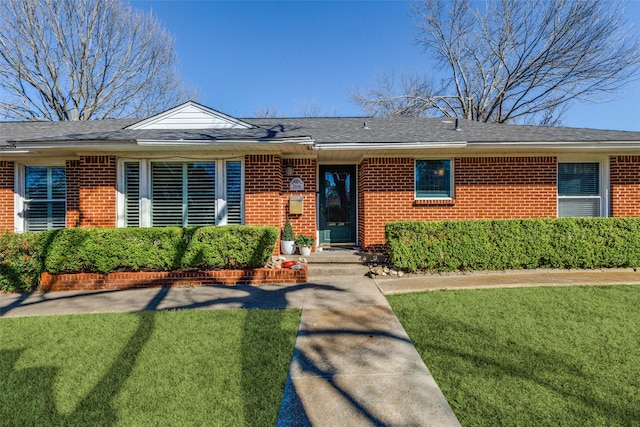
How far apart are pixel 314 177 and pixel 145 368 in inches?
231

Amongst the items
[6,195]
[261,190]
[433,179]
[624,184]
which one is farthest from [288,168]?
[624,184]

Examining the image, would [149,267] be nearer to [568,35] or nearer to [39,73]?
[39,73]

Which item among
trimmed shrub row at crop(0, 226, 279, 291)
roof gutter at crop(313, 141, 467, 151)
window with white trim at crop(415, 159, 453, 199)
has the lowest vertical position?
trimmed shrub row at crop(0, 226, 279, 291)

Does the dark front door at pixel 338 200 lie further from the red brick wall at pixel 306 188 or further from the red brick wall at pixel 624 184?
the red brick wall at pixel 624 184

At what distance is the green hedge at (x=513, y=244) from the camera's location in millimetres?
6391

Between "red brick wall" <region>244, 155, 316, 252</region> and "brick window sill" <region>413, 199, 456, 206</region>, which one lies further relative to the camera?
"brick window sill" <region>413, 199, 456, 206</region>

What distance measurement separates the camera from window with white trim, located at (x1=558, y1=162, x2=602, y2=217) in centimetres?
793

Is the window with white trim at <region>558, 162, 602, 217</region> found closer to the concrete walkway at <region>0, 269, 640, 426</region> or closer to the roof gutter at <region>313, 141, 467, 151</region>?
the concrete walkway at <region>0, 269, 640, 426</region>

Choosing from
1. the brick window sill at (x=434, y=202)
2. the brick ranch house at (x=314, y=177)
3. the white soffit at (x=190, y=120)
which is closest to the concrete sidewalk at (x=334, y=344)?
the brick ranch house at (x=314, y=177)

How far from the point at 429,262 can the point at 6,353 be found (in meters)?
6.55

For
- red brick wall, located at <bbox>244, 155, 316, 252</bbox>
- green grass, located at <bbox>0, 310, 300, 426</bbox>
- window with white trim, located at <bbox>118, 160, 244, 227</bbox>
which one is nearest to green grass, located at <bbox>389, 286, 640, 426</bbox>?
green grass, located at <bbox>0, 310, 300, 426</bbox>

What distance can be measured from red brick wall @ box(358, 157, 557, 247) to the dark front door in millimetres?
905

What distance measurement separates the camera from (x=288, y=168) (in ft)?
26.0

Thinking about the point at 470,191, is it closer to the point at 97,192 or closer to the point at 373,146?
A: the point at 373,146
